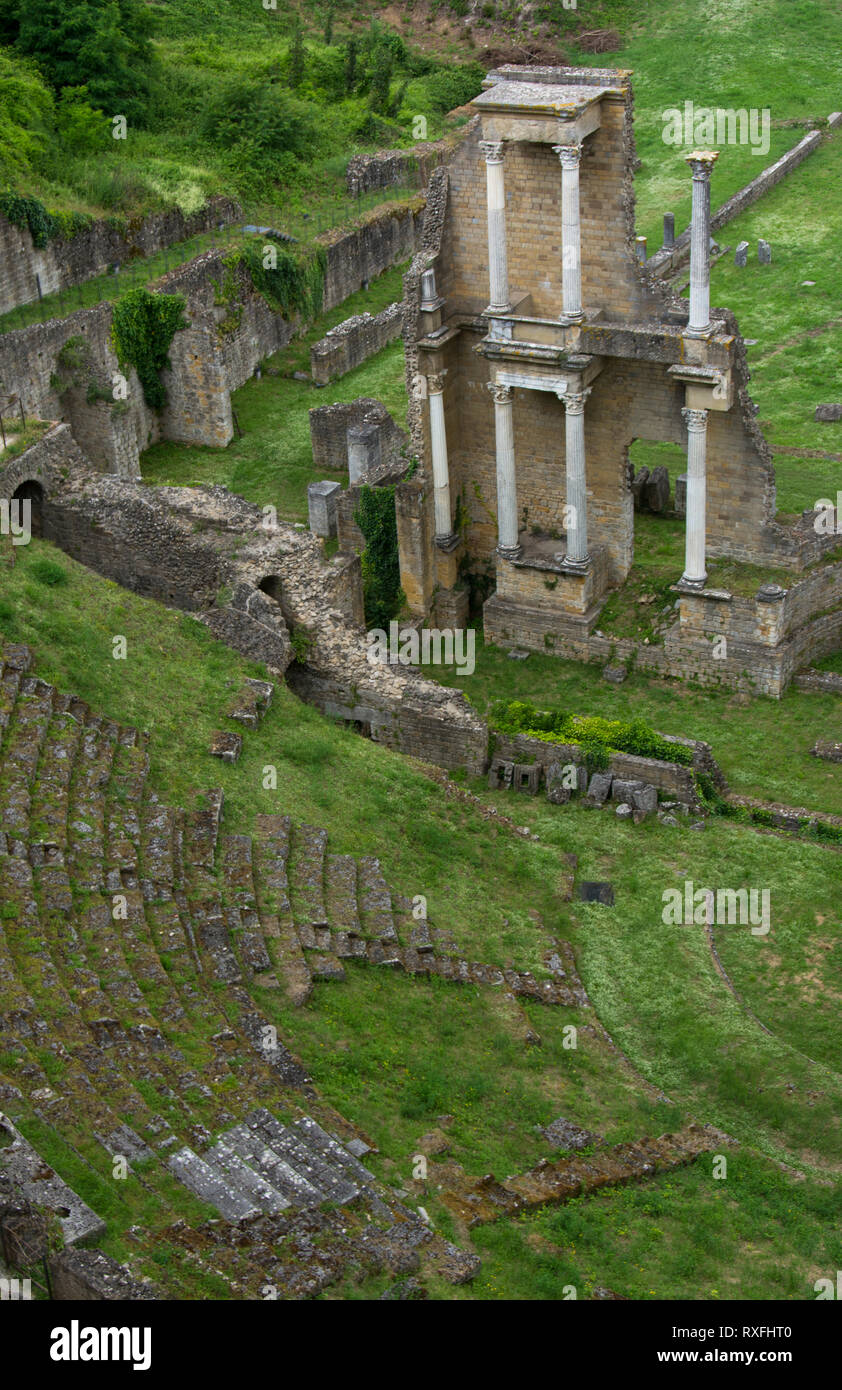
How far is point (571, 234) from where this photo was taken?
101 feet

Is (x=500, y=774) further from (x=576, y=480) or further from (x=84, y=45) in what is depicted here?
(x=84, y=45)

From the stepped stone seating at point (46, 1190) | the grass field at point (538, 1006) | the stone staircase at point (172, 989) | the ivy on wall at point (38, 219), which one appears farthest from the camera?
the ivy on wall at point (38, 219)

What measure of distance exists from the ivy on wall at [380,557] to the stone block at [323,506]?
241cm

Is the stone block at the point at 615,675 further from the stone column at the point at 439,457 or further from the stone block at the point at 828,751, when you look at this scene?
the stone column at the point at 439,457

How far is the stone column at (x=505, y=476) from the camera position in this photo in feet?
107

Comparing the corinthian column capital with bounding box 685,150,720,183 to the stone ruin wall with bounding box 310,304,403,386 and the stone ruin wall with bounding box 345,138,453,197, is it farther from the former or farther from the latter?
the stone ruin wall with bounding box 345,138,453,197

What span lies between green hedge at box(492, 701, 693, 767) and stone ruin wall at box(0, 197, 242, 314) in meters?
19.0

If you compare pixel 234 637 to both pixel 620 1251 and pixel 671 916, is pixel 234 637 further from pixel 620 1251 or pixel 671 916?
pixel 620 1251

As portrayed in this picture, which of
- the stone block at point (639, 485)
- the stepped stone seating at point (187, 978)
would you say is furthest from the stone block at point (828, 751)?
the stone block at point (639, 485)

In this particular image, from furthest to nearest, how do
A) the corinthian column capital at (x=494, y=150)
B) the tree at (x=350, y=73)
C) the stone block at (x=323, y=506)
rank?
the tree at (x=350, y=73), the stone block at (x=323, y=506), the corinthian column capital at (x=494, y=150)

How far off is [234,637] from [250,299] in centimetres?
1677

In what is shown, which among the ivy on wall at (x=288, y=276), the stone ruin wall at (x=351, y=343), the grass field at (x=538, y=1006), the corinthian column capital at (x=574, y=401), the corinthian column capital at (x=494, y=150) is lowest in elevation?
the grass field at (x=538, y=1006)

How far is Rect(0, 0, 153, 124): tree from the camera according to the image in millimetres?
49312

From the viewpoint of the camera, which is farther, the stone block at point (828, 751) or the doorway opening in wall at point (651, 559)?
the doorway opening in wall at point (651, 559)
